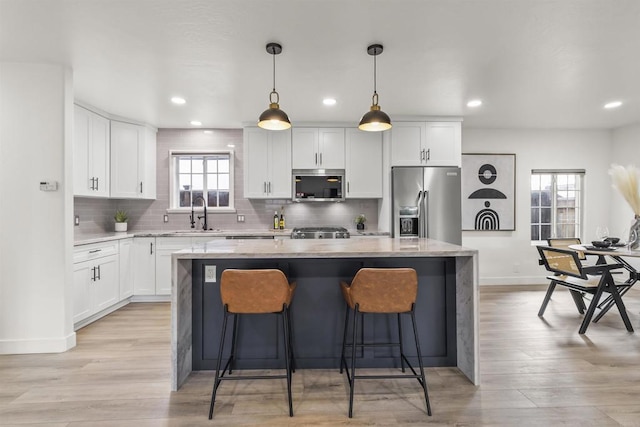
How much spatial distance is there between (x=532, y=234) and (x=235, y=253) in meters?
5.22

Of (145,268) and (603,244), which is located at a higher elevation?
(603,244)

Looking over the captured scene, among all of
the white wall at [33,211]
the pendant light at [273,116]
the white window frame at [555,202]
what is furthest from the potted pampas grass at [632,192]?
the white wall at [33,211]

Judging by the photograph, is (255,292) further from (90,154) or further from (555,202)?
(555,202)

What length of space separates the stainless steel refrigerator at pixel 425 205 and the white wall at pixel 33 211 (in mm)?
3640

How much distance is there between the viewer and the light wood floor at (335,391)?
77.5 inches

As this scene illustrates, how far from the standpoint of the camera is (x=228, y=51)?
272 cm

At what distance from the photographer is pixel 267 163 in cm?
478

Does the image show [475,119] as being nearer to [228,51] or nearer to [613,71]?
[613,71]

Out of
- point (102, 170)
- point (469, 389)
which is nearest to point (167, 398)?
point (469, 389)

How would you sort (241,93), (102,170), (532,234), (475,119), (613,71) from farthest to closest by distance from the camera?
(532,234) → (475,119) → (102,170) → (241,93) → (613,71)

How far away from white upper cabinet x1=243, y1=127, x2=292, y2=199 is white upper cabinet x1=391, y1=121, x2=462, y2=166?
151 cm

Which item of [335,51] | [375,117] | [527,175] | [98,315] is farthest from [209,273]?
[527,175]

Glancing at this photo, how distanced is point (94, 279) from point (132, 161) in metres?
1.74

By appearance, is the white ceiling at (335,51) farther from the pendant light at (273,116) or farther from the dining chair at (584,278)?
the dining chair at (584,278)
